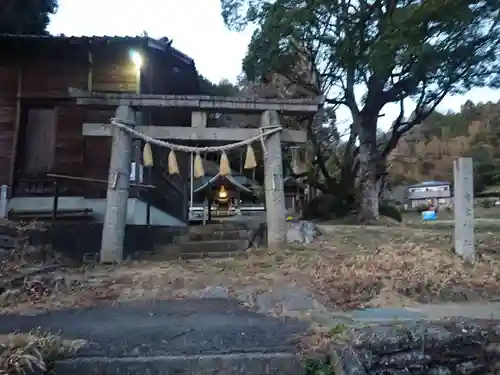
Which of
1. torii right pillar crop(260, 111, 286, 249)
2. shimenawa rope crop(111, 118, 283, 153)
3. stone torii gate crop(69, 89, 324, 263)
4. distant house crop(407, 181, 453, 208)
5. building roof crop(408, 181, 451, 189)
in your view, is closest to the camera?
stone torii gate crop(69, 89, 324, 263)

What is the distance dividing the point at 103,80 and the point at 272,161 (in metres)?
5.62

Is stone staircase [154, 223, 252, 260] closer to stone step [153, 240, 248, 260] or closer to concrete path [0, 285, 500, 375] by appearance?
stone step [153, 240, 248, 260]

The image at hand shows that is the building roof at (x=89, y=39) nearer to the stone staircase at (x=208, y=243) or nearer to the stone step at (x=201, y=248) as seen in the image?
the stone staircase at (x=208, y=243)

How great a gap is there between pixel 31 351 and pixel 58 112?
9.46 metres

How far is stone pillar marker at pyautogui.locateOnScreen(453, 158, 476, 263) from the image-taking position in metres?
7.11

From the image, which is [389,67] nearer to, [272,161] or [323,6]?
[323,6]

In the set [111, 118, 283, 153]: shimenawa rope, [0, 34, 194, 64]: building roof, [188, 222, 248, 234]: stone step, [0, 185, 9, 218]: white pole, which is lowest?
[188, 222, 248, 234]: stone step

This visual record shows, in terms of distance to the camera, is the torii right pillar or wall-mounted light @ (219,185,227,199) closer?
the torii right pillar

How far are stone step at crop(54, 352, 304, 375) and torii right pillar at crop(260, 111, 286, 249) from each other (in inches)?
189

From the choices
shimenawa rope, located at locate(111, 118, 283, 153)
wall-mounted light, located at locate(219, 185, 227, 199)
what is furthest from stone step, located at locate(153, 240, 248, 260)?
wall-mounted light, located at locate(219, 185, 227, 199)

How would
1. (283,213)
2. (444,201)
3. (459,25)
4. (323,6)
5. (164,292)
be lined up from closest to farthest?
(164,292) < (283,213) < (459,25) < (323,6) < (444,201)

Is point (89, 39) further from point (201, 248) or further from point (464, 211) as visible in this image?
point (464, 211)

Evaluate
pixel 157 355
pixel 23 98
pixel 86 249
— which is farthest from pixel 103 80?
pixel 157 355

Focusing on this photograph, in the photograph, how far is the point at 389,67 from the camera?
45.1ft
